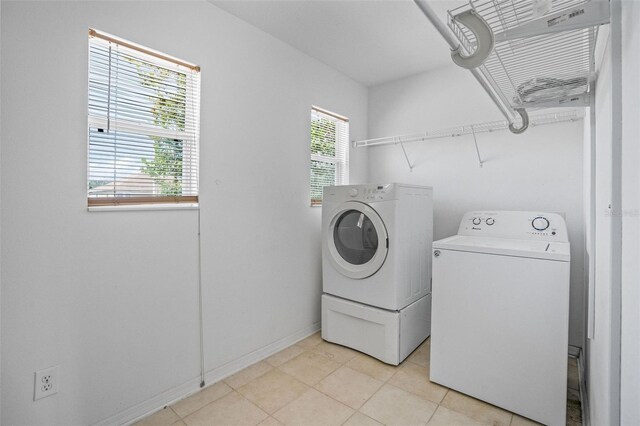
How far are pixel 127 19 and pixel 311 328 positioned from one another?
2.48 meters

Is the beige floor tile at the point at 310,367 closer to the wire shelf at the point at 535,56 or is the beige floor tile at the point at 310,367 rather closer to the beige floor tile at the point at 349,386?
the beige floor tile at the point at 349,386

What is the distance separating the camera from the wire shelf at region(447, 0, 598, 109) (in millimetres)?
843

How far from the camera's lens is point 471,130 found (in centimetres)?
256

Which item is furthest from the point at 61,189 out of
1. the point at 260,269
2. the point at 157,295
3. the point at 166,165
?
the point at 260,269

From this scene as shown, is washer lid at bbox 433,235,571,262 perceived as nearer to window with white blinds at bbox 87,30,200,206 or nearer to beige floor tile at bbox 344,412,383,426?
beige floor tile at bbox 344,412,383,426

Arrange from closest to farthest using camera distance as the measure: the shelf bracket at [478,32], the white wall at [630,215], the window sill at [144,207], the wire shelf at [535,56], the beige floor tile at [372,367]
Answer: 1. the white wall at [630,215]
2. the shelf bracket at [478,32]
3. the wire shelf at [535,56]
4. the window sill at [144,207]
5. the beige floor tile at [372,367]

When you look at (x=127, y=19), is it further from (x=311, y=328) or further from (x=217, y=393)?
(x=311, y=328)

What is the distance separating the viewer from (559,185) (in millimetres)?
2291

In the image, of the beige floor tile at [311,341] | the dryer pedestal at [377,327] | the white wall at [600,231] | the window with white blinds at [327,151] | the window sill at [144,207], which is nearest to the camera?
the white wall at [600,231]

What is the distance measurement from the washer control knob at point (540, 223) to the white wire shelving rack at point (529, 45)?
687 millimetres

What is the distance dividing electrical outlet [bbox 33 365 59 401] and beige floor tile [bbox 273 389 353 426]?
1.05 metres

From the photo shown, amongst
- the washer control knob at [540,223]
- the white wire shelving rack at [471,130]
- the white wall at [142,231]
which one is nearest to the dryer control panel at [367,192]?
the white wall at [142,231]

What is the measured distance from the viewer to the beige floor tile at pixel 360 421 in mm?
1607

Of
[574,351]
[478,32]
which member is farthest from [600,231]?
[574,351]
